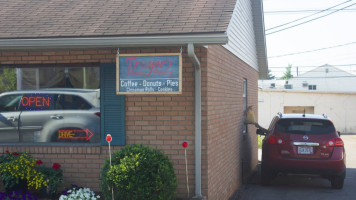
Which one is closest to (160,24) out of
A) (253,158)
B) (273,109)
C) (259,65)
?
(253,158)

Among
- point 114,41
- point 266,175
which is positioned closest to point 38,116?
point 114,41

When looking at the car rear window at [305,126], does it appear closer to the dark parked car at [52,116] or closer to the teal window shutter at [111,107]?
the teal window shutter at [111,107]

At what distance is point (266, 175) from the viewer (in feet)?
35.7

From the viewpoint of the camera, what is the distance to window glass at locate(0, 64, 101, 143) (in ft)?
24.7

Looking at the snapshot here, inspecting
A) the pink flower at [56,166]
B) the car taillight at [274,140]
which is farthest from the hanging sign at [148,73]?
the car taillight at [274,140]

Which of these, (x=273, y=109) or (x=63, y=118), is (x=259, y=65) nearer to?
(x=63, y=118)

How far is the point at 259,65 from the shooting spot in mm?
16141

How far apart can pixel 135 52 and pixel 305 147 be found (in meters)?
4.81

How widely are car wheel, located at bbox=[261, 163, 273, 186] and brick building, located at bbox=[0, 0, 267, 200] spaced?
2756 mm

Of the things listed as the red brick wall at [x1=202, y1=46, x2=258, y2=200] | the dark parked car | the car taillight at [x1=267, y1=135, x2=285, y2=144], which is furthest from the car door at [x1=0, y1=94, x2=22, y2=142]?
the car taillight at [x1=267, y1=135, x2=285, y2=144]

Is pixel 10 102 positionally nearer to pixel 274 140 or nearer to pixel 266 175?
pixel 274 140

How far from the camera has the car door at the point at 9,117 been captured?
771cm

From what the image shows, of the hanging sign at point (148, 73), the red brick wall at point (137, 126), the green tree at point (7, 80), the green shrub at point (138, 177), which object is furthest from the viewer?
the green tree at point (7, 80)

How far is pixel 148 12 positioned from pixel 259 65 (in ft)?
30.2
